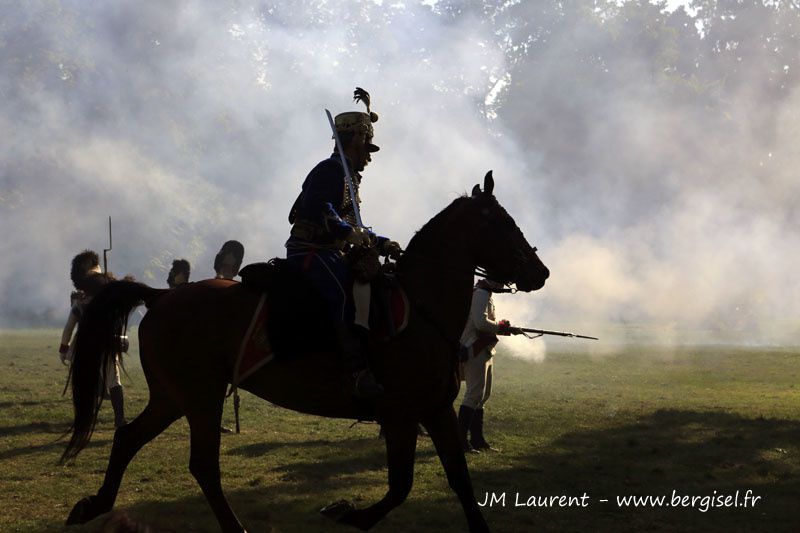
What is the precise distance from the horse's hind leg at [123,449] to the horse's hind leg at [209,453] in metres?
0.45

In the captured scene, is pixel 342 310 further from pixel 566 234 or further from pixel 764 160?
pixel 764 160

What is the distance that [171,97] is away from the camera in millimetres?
50000

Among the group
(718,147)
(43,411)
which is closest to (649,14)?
(718,147)

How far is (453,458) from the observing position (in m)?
7.62

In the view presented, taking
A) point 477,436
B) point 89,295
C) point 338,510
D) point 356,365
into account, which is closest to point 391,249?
point 356,365

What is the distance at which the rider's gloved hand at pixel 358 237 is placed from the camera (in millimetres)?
7445

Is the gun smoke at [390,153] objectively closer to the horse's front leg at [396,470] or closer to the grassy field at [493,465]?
the grassy field at [493,465]

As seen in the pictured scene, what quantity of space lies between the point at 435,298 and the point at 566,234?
42.8 metres

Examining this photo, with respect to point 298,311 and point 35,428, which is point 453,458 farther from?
point 35,428

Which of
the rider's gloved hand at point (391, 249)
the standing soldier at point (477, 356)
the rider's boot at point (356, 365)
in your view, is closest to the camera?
the rider's boot at point (356, 365)

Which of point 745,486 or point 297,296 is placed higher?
point 297,296

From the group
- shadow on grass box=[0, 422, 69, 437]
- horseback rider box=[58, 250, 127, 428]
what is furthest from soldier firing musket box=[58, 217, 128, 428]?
shadow on grass box=[0, 422, 69, 437]

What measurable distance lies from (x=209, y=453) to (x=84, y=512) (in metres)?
1.19

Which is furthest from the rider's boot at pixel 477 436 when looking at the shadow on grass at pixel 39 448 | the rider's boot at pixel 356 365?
the rider's boot at pixel 356 365
